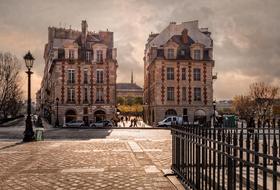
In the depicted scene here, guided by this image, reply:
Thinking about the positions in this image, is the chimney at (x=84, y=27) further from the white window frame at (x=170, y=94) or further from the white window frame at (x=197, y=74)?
the white window frame at (x=197, y=74)

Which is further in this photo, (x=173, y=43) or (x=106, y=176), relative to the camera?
(x=173, y=43)

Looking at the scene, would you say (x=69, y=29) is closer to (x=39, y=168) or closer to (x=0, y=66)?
(x=0, y=66)

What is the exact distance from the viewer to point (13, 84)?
53.9 meters

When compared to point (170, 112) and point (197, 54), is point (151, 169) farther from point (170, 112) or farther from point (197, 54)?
point (197, 54)

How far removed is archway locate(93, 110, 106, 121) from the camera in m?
51.9

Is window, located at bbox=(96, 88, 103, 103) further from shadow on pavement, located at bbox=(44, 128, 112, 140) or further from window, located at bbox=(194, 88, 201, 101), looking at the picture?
shadow on pavement, located at bbox=(44, 128, 112, 140)

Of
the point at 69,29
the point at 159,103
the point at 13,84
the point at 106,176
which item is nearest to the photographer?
the point at 106,176

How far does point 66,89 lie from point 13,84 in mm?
9154

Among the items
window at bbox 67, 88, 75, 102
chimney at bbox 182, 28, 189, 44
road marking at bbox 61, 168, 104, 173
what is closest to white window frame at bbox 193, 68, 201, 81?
chimney at bbox 182, 28, 189, 44

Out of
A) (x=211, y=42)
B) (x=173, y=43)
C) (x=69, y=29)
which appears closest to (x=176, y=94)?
(x=173, y=43)

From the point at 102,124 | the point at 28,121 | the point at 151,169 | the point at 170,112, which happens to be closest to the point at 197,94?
the point at 170,112

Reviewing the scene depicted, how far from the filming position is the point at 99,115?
52125 millimetres

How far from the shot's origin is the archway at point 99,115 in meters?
51.9

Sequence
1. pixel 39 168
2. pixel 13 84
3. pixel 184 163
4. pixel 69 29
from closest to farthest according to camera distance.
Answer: pixel 184 163 < pixel 39 168 < pixel 13 84 < pixel 69 29
